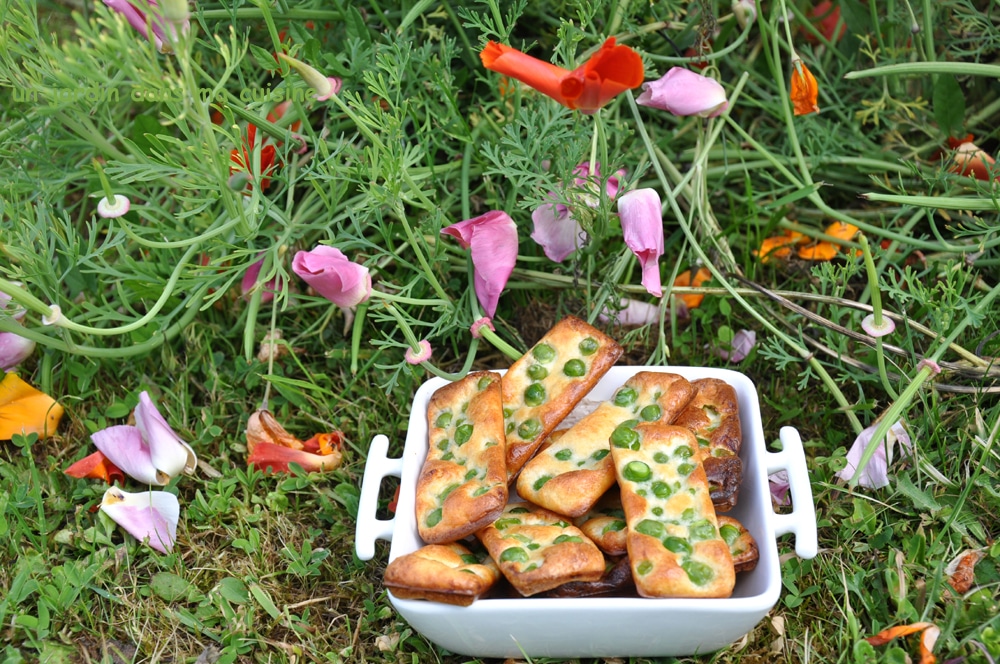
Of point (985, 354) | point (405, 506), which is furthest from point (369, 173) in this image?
point (985, 354)

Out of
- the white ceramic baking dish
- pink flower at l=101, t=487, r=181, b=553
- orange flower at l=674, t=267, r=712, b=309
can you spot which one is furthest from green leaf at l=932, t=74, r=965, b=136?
pink flower at l=101, t=487, r=181, b=553

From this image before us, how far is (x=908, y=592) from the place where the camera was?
48.4 inches

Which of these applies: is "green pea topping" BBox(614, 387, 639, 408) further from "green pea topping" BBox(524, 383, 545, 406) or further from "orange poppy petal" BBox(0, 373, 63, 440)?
"orange poppy petal" BBox(0, 373, 63, 440)

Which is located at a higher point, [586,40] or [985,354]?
[586,40]

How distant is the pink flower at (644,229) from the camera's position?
4.23 feet

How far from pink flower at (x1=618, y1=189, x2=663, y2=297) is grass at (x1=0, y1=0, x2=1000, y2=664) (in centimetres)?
7

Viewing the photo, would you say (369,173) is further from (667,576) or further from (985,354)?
(985,354)

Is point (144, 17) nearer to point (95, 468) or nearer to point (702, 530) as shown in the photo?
point (95, 468)

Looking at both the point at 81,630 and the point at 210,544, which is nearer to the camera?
the point at 81,630

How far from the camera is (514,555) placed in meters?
1.09

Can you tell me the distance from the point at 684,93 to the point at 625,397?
45 centimetres

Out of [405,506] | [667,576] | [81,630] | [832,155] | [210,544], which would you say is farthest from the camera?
[832,155]

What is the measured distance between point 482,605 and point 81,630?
61 centimetres

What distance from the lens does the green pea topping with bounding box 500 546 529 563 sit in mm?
1085
